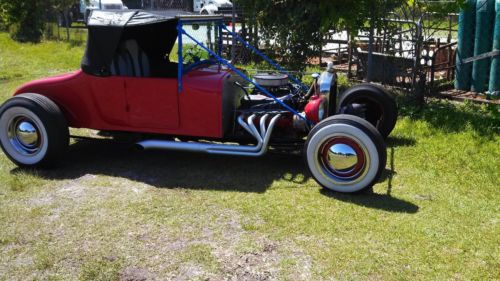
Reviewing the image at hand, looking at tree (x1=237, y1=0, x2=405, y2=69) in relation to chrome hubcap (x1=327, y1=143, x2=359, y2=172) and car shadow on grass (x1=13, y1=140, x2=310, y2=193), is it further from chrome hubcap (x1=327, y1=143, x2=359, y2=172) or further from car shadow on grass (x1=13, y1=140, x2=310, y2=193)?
chrome hubcap (x1=327, y1=143, x2=359, y2=172)

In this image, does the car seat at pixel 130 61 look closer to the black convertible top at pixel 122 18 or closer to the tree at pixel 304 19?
the black convertible top at pixel 122 18

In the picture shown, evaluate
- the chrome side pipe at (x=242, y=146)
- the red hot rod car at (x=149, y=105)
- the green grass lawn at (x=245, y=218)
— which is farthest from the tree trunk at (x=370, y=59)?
the chrome side pipe at (x=242, y=146)

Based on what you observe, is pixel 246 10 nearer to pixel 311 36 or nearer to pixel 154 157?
pixel 311 36

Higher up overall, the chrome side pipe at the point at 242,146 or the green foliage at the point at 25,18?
the green foliage at the point at 25,18

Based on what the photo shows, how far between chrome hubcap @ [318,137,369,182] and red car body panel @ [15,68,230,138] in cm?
119

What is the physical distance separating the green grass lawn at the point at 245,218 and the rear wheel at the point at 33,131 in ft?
0.56

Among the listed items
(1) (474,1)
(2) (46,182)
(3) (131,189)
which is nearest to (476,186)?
(3) (131,189)

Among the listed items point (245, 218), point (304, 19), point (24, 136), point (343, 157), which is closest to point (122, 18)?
point (24, 136)

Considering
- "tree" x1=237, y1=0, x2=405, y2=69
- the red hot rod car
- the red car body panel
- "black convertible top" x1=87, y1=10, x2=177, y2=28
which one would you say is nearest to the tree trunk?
"tree" x1=237, y1=0, x2=405, y2=69

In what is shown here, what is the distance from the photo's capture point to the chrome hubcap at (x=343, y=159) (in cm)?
488

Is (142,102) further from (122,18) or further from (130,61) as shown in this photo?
(122,18)

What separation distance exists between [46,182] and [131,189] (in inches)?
35.2

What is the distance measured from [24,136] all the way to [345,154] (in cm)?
329

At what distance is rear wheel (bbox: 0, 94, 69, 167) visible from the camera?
5.60 meters
